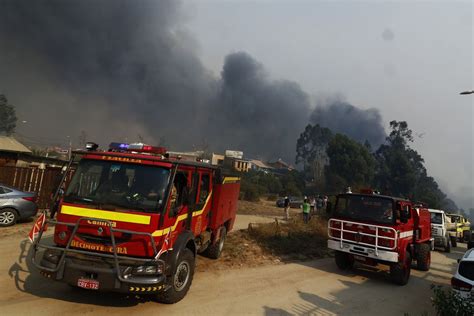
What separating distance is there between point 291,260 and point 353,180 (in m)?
61.2

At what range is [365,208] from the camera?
9023 millimetres

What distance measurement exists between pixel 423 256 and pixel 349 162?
194ft

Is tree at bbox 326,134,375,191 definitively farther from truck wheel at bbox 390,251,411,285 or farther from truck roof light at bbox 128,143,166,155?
truck roof light at bbox 128,143,166,155

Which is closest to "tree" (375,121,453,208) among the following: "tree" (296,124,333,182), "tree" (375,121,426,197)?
"tree" (375,121,426,197)

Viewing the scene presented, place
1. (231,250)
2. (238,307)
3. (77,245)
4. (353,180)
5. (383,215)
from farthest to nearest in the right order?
1. (353,180)
2. (231,250)
3. (383,215)
4. (238,307)
5. (77,245)

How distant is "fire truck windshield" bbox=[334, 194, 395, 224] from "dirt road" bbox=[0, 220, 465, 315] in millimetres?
1695

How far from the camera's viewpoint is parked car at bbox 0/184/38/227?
1057 centimetres

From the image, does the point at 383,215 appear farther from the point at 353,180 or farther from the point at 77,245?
the point at 353,180

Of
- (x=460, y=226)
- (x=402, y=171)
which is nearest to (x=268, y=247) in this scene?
(x=460, y=226)

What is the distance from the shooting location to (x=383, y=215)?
862 centimetres

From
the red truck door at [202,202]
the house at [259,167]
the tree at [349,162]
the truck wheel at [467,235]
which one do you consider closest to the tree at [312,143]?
the house at [259,167]

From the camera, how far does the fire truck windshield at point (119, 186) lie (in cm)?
510

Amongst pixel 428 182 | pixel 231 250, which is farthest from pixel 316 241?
pixel 428 182

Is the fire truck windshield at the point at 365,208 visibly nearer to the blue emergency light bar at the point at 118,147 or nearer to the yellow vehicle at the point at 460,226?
the blue emergency light bar at the point at 118,147
